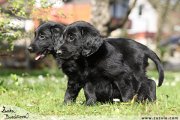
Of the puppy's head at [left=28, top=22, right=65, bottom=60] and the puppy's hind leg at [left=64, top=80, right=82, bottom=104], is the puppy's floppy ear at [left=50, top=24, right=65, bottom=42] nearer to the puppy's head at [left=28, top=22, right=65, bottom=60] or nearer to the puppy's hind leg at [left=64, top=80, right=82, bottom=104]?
the puppy's head at [left=28, top=22, right=65, bottom=60]

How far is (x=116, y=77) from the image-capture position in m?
8.34

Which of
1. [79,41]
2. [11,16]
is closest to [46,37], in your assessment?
[79,41]

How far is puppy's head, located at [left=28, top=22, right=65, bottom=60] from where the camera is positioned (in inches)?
348

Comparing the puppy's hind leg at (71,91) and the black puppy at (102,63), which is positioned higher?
the black puppy at (102,63)

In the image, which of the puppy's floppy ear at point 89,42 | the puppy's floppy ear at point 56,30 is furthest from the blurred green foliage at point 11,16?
the puppy's floppy ear at point 89,42

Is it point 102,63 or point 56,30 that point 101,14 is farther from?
point 102,63

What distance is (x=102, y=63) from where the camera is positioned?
27.2ft

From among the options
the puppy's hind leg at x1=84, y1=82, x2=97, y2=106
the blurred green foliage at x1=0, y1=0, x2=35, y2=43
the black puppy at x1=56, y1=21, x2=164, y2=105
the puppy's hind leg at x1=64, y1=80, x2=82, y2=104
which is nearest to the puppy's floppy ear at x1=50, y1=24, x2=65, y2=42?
the black puppy at x1=56, y1=21, x2=164, y2=105

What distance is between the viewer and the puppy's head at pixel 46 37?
8828 millimetres

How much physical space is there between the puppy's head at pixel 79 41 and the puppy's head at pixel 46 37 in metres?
0.55

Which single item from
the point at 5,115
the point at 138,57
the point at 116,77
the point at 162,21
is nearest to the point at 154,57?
the point at 138,57

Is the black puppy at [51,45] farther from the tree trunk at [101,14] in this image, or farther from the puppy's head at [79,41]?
the tree trunk at [101,14]

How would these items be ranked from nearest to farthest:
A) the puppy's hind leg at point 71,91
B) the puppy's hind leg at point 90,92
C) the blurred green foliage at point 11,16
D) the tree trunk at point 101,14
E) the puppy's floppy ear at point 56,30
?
the puppy's hind leg at point 90,92, the puppy's hind leg at point 71,91, the puppy's floppy ear at point 56,30, the blurred green foliage at point 11,16, the tree trunk at point 101,14

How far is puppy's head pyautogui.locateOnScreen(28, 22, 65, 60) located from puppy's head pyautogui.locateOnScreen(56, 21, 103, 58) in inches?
21.7
